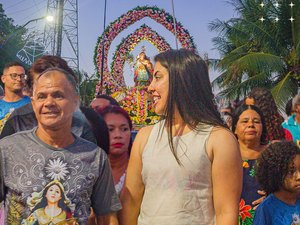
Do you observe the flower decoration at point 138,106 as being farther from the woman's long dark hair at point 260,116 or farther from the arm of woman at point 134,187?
the arm of woman at point 134,187

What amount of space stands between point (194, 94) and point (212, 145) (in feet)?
0.92

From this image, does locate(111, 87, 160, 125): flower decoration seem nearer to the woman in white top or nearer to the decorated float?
the decorated float

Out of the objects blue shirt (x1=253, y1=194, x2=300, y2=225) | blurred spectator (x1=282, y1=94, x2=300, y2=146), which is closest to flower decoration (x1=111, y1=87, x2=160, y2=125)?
blurred spectator (x1=282, y1=94, x2=300, y2=146)

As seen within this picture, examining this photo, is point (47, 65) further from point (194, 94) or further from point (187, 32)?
point (187, 32)

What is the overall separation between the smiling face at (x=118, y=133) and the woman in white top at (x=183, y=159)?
73 centimetres

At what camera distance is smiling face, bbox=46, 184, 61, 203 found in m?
2.18

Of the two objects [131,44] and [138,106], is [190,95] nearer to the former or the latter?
[138,106]

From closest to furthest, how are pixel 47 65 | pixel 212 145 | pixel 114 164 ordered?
pixel 212 145 < pixel 47 65 < pixel 114 164

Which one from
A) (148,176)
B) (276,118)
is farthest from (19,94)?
(148,176)

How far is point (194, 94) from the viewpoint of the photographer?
231 cm

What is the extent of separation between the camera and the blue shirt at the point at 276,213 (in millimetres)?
2861

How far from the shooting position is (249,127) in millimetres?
3783

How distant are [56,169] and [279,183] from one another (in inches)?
61.4

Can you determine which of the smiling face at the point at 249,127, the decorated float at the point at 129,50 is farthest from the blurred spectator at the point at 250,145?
the decorated float at the point at 129,50
